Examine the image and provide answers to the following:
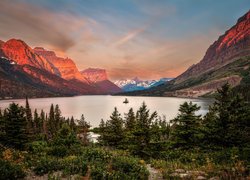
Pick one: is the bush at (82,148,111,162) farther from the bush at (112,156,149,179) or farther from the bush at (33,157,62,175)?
the bush at (33,157,62,175)

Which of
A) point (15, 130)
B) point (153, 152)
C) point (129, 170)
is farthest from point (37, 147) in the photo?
point (129, 170)

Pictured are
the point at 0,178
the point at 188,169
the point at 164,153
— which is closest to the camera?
the point at 0,178

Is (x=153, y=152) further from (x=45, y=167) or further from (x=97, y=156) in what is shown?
(x=45, y=167)

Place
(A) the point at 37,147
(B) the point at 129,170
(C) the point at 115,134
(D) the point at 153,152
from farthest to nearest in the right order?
(C) the point at 115,134 < (A) the point at 37,147 < (D) the point at 153,152 < (B) the point at 129,170

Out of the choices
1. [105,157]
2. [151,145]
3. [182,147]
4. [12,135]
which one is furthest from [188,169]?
[12,135]

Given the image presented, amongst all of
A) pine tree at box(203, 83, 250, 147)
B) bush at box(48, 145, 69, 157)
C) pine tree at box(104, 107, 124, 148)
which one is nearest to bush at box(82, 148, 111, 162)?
bush at box(48, 145, 69, 157)

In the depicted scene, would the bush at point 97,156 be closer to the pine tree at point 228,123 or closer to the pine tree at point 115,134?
the pine tree at point 228,123

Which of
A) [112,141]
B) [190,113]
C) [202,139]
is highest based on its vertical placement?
[190,113]

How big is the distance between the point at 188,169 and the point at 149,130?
9191 millimetres

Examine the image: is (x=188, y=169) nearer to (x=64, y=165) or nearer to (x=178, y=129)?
(x=64, y=165)

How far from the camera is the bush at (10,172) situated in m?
10.0

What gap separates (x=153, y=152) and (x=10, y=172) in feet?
48.1

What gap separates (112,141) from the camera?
34312 mm

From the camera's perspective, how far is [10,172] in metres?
10.2
